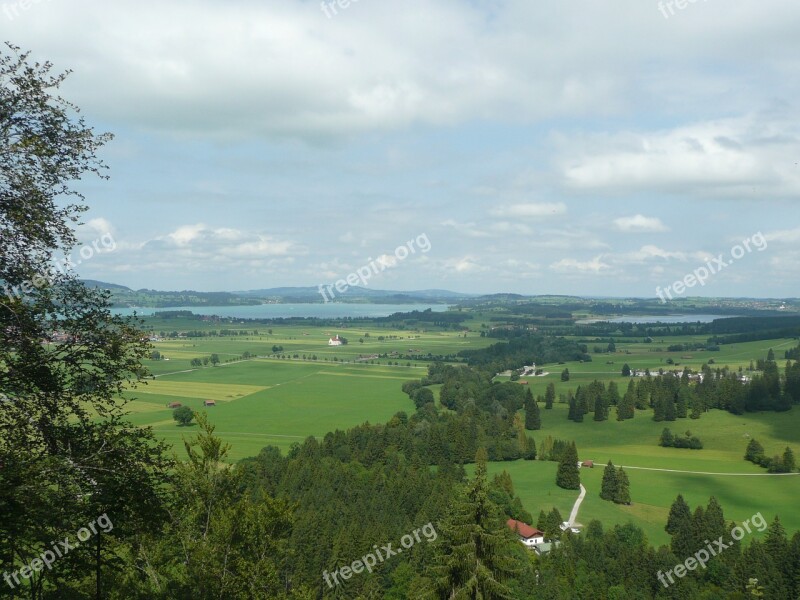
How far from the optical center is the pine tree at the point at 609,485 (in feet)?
202

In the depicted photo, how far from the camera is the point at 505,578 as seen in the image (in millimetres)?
18109

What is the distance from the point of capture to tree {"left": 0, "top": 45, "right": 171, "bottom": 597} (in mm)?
8656

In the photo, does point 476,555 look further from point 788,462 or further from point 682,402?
point 682,402

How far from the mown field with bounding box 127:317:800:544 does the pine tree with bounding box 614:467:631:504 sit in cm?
112

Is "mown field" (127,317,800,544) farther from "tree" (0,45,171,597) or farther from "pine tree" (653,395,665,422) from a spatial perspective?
"tree" (0,45,171,597)

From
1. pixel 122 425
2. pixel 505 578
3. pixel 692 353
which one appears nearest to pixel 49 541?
pixel 122 425

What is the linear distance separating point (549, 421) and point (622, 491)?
39120 millimetres

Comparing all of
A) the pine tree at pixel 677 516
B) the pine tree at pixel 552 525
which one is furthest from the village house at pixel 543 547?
the pine tree at pixel 677 516

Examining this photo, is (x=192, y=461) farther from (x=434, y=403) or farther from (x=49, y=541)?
(x=434, y=403)

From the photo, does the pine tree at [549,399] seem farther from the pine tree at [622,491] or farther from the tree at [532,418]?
the pine tree at [622,491]

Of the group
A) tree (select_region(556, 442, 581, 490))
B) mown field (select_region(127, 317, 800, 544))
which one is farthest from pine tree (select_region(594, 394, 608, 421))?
tree (select_region(556, 442, 581, 490))

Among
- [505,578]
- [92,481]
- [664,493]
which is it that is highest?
[92,481]

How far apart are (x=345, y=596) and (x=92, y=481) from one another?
3490 cm

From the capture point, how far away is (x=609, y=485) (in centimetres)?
6209
